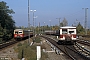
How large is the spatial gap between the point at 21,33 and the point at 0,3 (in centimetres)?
1737

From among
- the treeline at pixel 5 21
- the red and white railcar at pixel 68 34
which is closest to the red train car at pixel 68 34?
the red and white railcar at pixel 68 34

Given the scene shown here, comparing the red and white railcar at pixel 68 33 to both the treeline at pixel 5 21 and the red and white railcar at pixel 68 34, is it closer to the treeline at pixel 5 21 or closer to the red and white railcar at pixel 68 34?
the red and white railcar at pixel 68 34

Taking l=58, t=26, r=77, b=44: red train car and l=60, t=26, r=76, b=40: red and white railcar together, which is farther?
l=60, t=26, r=76, b=40: red and white railcar

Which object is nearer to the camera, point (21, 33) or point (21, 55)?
point (21, 55)

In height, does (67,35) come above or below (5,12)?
below

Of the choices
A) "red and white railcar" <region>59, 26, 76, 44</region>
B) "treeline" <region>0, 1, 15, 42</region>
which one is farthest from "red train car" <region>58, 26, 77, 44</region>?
"treeline" <region>0, 1, 15, 42</region>

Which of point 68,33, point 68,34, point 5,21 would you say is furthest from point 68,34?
point 5,21

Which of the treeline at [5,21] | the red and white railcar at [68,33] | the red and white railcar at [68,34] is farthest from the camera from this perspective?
the treeline at [5,21]

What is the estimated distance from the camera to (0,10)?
73.6m

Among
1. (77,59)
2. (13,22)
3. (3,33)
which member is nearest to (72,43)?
(77,59)

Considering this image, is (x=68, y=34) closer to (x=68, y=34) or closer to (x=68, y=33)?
(x=68, y=34)

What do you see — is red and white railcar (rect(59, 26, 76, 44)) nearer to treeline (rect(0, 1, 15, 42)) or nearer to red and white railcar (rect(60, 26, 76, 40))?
red and white railcar (rect(60, 26, 76, 40))

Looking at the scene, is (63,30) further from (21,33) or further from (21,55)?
(21,33)

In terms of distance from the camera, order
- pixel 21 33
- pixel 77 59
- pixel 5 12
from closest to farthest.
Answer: pixel 77 59, pixel 21 33, pixel 5 12
